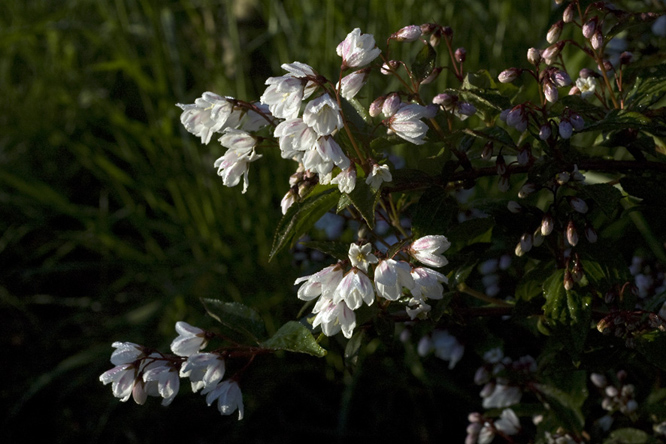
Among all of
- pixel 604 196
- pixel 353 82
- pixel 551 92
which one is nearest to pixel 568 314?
pixel 604 196

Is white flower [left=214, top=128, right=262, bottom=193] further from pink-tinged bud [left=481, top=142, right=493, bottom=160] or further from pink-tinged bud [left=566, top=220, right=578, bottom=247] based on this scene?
pink-tinged bud [left=566, top=220, right=578, bottom=247]

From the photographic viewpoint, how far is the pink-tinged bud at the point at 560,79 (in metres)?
0.76

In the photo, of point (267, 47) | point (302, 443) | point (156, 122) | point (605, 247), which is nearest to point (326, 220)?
point (605, 247)

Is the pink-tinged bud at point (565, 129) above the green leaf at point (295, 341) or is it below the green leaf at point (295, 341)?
above

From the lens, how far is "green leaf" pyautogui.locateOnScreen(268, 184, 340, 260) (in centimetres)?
→ 76

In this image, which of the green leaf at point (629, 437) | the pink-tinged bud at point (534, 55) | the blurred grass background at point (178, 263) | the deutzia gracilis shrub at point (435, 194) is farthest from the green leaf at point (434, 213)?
the blurred grass background at point (178, 263)

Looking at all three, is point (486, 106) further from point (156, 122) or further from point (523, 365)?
point (156, 122)

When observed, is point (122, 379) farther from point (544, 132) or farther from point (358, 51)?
point (544, 132)

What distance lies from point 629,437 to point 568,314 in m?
0.35

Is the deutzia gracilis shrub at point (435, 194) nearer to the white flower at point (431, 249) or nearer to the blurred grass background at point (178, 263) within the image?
the white flower at point (431, 249)

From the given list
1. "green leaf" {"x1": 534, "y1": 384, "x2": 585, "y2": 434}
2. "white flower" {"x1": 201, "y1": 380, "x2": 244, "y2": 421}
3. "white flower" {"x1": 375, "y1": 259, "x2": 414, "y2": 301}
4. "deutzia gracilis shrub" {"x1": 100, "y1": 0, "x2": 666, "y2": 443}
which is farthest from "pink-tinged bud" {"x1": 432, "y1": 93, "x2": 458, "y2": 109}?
"green leaf" {"x1": 534, "y1": 384, "x2": 585, "y2": 434}

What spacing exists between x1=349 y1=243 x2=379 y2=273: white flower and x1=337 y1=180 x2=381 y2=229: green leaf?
3cm

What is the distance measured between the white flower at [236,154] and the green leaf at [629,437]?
0.73 meters

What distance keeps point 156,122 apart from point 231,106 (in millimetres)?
1323
